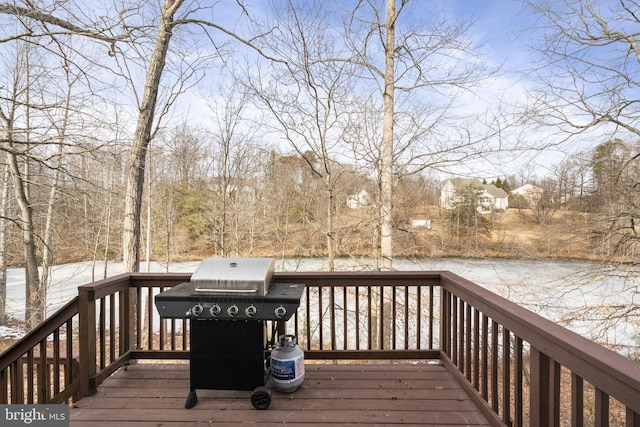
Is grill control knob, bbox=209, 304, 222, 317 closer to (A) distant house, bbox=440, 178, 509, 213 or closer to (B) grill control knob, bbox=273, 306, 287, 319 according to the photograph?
(B) grill control knob, bbox=273, 306, 287, 319

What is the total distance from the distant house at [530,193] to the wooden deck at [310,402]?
667cm

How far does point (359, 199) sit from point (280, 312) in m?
5.56

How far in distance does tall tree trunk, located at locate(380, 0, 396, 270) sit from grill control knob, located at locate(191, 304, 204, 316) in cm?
483

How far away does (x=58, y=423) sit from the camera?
2.31 m

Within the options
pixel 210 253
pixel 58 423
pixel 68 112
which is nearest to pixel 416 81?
pixel 68 112

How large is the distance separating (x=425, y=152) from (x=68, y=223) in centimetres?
1027

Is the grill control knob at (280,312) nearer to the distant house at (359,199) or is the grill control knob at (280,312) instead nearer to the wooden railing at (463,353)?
the wooden railing at (463,353)

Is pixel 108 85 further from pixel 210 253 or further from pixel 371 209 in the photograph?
pixel 210 253

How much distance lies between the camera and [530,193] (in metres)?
8.84

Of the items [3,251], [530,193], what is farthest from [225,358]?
[3,251]

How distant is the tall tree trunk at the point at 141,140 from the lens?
228 inches

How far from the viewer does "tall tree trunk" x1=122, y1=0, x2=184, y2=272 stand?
19.0ft

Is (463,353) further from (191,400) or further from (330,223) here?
(330,223)

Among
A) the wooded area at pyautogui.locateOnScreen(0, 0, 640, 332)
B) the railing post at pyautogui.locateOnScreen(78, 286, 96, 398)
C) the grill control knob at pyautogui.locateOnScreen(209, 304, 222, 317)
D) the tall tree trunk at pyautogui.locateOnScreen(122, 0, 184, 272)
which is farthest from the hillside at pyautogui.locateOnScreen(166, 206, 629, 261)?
the railing post at pyautogui.locateOnScreen(78, 286, 96, 398)
